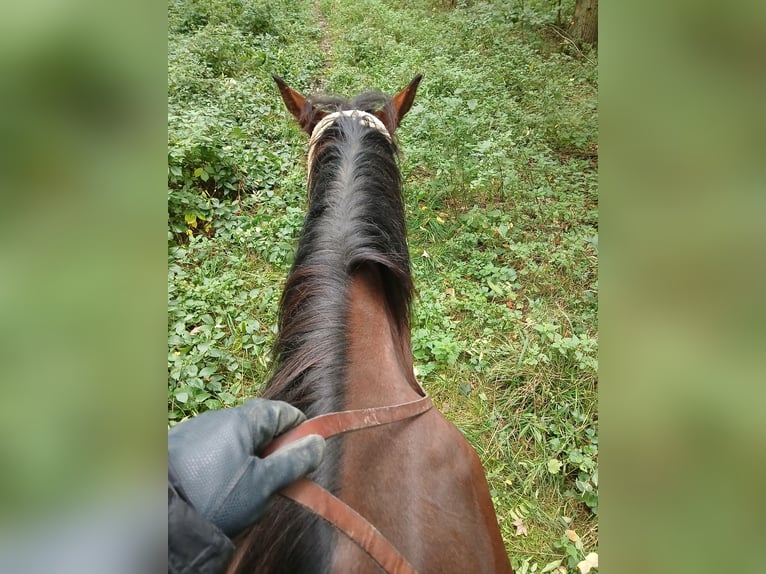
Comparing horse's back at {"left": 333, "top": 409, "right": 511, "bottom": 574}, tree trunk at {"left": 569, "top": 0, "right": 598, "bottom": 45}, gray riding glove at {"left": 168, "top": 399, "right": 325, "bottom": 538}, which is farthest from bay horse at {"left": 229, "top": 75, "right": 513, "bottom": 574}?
tree trunk at {"left": 569, "top": 0, "right": 598, "bottom": 45}

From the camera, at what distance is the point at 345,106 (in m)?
2.58

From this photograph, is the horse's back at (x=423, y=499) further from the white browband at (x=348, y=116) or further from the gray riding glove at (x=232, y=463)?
the white browband at (x=348, y=116)

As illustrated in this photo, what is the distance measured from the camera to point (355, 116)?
241cm

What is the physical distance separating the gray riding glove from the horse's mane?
0.17 metres

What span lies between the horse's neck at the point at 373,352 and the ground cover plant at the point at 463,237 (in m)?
0.84

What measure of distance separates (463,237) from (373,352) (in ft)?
9.17

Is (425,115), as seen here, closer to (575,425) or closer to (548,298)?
(548,298)

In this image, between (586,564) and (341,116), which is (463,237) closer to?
(341,116)

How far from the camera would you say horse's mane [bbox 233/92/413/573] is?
1.15 metres

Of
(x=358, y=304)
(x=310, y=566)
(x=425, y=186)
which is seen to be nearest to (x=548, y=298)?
(x=425, y=186)

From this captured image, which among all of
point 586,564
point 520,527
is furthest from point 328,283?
point 586,564

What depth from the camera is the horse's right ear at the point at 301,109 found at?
2690mm
